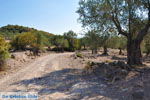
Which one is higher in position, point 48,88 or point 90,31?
point 90,31

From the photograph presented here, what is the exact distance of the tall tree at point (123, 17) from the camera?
42.6ft

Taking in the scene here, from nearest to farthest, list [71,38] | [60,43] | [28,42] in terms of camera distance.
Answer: [28,42] → [60,43] → [71,38]

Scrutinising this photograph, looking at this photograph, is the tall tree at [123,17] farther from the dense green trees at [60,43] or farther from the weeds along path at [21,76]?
the dense green trees at [60,43]

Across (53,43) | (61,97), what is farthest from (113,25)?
(53,43)

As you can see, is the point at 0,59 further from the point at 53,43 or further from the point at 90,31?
the point at 53,43

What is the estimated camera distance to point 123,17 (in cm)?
1367

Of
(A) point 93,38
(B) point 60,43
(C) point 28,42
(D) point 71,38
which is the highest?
(D) point 71,38

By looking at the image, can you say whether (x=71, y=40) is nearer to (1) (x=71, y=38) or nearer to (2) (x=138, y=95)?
(1) (x=71, y=38)

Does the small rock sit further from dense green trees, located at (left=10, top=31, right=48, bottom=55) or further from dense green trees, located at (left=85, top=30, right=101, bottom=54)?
dense green trees, located at (left=10, top=31, right=48, bottom=55)

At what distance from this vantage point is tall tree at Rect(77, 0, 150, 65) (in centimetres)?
1299

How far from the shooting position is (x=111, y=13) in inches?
535

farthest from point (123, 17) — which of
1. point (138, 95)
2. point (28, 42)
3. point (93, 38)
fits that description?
point (28, 42)

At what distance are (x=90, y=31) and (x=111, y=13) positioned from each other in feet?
8.79

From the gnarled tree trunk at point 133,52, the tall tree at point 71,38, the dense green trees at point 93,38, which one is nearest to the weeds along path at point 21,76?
the dense green trees at point 93,38
